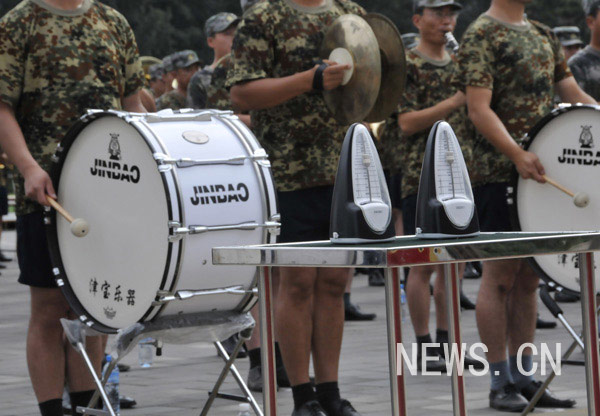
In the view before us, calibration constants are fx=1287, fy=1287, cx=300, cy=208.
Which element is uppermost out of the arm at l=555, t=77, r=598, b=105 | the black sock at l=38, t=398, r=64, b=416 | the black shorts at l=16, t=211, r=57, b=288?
the arm at l=555, t=77, r=598, b=105

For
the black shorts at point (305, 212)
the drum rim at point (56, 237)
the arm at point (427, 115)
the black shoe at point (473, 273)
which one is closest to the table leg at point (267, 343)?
the drum rim at point (56, 237)

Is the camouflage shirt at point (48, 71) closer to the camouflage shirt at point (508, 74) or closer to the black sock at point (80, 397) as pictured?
the black sock at point (80, 397)

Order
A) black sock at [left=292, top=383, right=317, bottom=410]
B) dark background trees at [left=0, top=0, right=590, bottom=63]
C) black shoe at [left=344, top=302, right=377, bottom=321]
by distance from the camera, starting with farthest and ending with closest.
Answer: dark background trees at [left=0, top=0, right=590, bottom=63] < black shoe at [left=344, top=302, right=377, bottom=321] < black sock at [left=292, top=383, right=317, bottom=410]

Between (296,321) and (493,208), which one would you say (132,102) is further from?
(493,208)

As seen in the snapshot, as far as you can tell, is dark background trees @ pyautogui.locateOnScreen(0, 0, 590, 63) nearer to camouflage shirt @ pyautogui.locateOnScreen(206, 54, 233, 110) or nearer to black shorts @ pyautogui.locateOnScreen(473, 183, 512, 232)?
camouflage shirt @ pyautogui.locateOnScreen(206, 54, 233, 110)

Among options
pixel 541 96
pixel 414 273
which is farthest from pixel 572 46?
pixel 541 96

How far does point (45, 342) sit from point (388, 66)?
Result: 1.86 m

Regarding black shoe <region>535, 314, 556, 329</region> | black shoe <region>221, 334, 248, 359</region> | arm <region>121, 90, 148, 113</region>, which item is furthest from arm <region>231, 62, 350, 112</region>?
black shoe <region>535, 314, 556, 329</region>

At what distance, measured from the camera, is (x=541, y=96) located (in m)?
5.92

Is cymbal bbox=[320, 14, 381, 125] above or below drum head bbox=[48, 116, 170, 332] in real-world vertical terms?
above

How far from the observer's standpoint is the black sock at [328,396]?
5.41m

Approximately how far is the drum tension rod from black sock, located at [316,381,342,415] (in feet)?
3.22

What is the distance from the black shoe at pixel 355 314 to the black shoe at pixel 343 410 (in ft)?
13.0

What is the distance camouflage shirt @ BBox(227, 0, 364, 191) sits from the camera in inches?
217
